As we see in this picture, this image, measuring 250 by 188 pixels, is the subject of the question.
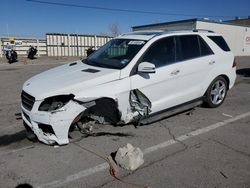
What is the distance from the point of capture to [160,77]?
5.39 m

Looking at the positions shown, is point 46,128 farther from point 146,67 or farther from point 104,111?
point 146,67

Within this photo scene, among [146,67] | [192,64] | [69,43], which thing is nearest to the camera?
[146,67]

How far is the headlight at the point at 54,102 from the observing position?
14.5 feet

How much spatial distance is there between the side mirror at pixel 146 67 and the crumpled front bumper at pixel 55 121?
4.09 ft

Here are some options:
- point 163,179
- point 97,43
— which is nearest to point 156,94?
point 163,179

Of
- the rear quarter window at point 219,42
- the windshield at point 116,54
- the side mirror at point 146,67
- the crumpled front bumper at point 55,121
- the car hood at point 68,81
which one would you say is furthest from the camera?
the rear quarter window at point 219,42

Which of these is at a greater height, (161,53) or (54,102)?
(161,53)

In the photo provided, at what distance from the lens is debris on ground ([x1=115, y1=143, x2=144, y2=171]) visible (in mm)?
3928

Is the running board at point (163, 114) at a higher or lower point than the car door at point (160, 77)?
lower

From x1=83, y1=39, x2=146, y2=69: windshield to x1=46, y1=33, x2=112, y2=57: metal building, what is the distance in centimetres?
2324

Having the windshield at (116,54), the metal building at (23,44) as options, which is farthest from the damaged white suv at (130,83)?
the metal building at (23,44)

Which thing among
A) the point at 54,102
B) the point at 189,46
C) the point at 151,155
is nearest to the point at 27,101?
the point at 54,102

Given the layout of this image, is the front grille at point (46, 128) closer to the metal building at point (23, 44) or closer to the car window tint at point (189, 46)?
the car window tint at point (189, 46)

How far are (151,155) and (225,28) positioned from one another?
31.4 m
